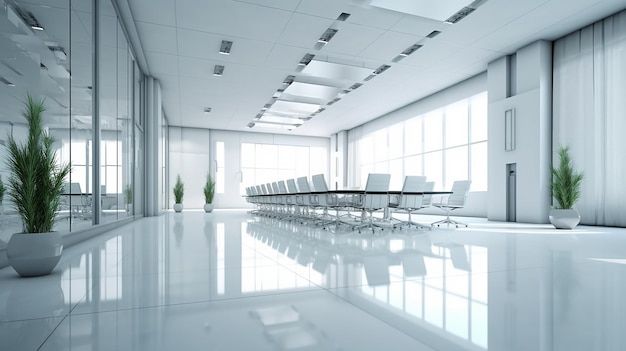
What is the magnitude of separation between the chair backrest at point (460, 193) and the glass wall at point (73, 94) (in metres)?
6.68

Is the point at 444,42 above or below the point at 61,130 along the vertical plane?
above

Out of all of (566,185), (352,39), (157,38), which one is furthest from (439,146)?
(157,38)

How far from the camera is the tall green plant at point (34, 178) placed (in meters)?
2.47

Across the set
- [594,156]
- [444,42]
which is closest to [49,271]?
[444,42]

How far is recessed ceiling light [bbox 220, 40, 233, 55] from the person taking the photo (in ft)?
25.1

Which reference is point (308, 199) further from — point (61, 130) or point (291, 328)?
point (291, 328)

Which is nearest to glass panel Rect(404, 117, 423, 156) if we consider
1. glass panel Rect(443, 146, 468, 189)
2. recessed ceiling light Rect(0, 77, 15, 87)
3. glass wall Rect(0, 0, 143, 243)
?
glass panel Rect(443, 146, 468, 189)

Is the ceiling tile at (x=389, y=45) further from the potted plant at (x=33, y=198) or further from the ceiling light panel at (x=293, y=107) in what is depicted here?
Answer: the potted plant at (x=33, y=198)

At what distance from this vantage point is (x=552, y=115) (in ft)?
25.6

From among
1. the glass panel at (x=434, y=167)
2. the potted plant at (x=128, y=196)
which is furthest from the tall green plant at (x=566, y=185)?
the potted plant at (x=128, y=196)

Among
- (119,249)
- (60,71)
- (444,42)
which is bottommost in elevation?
(119,249)

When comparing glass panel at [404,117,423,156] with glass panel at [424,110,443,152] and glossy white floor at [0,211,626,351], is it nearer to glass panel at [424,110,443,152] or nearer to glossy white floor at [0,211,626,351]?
glass panel at [424,110,443,152]

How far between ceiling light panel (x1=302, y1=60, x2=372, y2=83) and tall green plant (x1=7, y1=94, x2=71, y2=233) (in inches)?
257

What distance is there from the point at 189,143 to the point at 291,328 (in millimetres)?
16727
